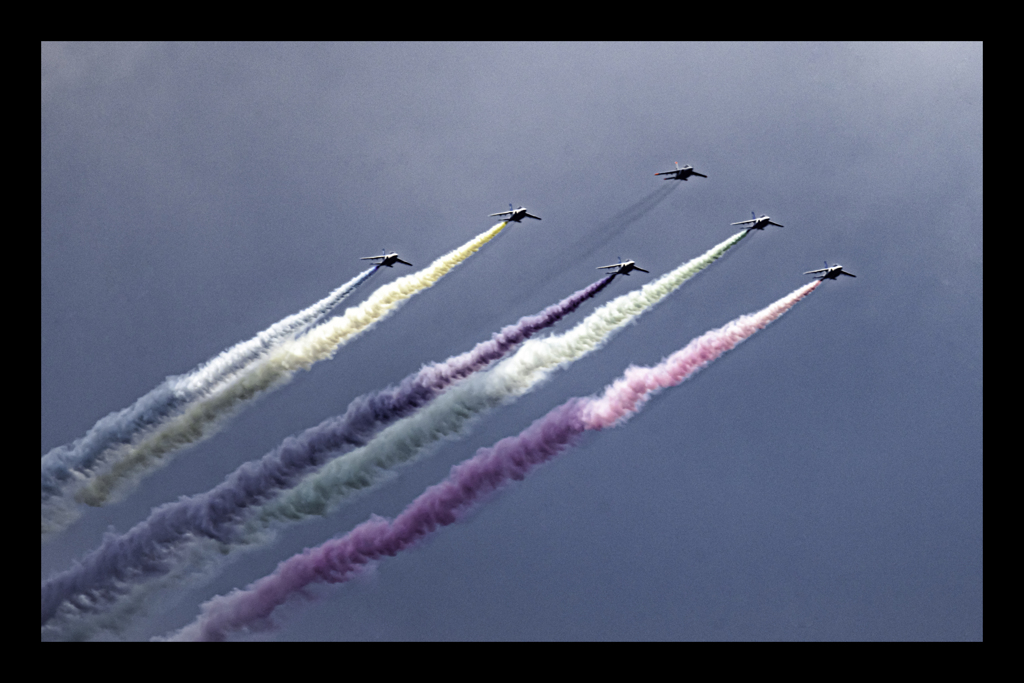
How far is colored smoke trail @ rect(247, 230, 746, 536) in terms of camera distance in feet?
180

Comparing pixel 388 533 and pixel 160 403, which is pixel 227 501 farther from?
pixel 388 533

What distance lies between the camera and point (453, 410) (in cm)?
5600

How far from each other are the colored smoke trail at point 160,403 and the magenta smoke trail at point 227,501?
3593mm

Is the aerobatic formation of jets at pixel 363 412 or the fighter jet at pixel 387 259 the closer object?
the aerobatic formation of jets at pixel 363 412

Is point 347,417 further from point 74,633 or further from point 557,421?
point 74,633

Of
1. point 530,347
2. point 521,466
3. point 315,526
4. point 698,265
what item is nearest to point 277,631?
point 315,526

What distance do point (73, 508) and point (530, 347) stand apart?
1997 centimetres

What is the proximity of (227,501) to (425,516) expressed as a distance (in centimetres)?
796

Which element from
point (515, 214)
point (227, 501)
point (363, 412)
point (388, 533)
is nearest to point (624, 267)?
point (515, 214)

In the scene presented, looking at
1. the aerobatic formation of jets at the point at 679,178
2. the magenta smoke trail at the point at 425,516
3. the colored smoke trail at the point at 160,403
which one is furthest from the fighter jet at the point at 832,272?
the colored smoke trail at the point at 160,403

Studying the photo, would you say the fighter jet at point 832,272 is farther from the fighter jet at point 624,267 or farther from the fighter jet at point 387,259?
the fighter jet at point 387,259

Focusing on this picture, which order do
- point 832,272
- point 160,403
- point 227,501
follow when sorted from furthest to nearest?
point 832,272
point 160,403
point 227,501

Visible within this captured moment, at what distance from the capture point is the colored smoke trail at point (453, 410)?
180ft

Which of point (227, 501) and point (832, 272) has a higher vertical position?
point (832, 272)
